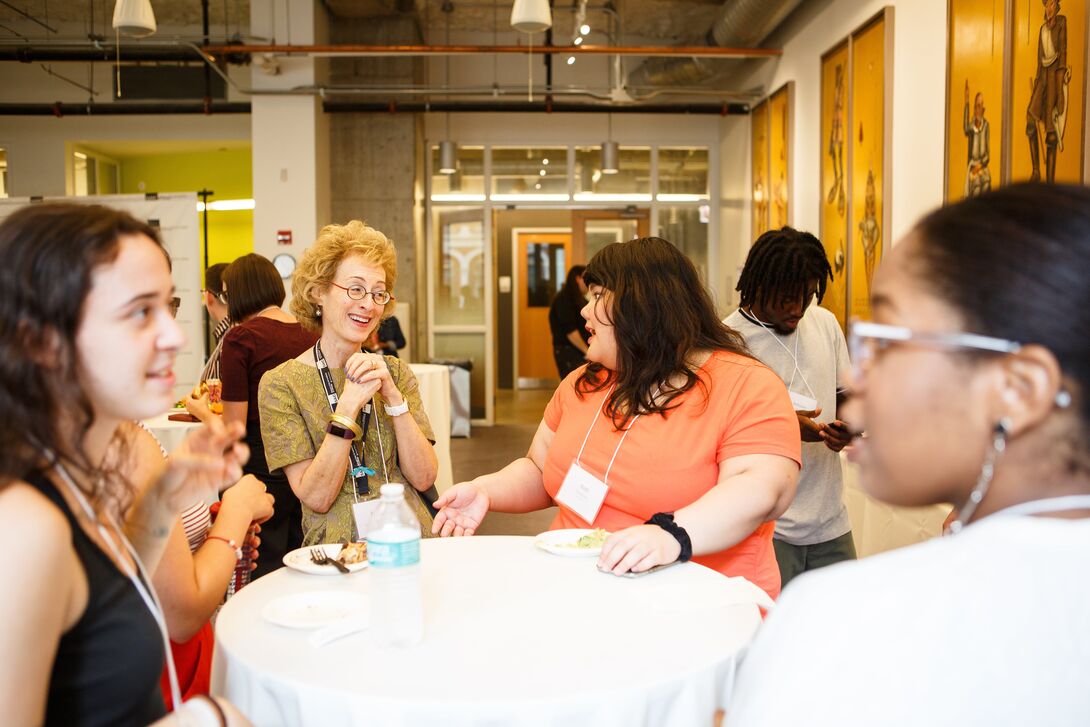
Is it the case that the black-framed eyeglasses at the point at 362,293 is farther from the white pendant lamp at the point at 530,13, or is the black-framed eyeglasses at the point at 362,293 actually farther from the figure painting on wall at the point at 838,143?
the figure painting on wall at the point at 838,143

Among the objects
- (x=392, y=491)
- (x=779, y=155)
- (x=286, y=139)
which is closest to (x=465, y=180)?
(x=286, y=139)

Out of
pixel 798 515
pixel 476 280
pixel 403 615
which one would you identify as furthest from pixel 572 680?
pixel 476 280

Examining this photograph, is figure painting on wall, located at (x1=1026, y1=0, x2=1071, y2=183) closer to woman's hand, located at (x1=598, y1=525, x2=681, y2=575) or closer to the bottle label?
woman's hand, located at (x1=598, y1=525, x2=681, y2=575)

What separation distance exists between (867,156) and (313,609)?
18.1ft

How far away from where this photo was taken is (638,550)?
70.4 inches

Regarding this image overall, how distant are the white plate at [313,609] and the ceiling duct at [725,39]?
22.5 feet

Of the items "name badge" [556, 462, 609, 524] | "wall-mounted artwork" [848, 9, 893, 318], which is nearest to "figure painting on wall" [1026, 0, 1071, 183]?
"wall-mounted artwork" [848, 9, 893, 318]

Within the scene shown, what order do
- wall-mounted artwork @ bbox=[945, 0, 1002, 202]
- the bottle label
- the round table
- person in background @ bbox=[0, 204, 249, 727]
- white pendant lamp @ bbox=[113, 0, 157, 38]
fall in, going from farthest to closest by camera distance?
1. white pendant lamp @ bbox=[113, 0, 157, 38]
2. wall-mounted artwork @ bbox=[945, 0, 1002, 202]
3. the bottle label
4. the round table
5. person in background @ bbox=[0, 204, 249, 727]

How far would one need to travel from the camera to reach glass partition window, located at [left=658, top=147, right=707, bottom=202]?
11.0 metres

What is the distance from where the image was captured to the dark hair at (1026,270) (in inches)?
31.8

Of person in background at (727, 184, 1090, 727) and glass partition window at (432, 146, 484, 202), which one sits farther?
glass partition window at (432, 146, 484, 202)

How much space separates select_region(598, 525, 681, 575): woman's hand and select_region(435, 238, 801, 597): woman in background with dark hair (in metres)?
0.04

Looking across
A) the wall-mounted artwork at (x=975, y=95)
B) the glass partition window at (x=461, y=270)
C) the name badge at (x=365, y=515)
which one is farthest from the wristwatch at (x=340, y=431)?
the glass partition window at (x=461, y=270)

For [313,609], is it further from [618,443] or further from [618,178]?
[618,178]
